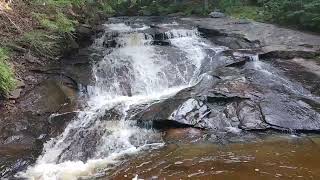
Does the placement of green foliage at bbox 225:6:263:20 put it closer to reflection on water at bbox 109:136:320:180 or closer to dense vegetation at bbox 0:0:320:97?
dense vegetation at bbox 0:0:320:97

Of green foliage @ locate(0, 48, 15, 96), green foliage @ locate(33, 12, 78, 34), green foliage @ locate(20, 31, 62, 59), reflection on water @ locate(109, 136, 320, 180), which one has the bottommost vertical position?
reflection on water @ locate(109, 136, 320, 180)

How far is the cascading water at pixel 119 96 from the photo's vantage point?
7.92 m

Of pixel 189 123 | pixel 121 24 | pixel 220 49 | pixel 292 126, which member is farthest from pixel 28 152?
pixel 121 24

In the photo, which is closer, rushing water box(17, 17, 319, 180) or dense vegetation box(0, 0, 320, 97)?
rushing water box(17, 17, 319, 180)

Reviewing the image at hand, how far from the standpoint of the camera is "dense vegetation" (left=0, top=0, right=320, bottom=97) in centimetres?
1167

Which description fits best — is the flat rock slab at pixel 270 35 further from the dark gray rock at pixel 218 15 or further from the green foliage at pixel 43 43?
the green foliage at pixel 43 43

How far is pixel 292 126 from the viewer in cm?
870

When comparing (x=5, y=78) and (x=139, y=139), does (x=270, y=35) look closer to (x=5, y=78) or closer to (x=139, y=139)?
(x=139, y=139)

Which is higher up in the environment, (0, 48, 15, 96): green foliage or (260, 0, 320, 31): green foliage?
(260, 0, 320, 31): green foliage

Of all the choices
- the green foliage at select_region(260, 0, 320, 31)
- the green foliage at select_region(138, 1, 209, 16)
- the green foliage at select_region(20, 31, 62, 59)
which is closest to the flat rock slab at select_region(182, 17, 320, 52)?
the green foliage at select_region(260, 0, 320, 31)

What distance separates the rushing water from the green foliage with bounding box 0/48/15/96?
74.5 inches

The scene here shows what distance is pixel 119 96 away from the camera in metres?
11.5

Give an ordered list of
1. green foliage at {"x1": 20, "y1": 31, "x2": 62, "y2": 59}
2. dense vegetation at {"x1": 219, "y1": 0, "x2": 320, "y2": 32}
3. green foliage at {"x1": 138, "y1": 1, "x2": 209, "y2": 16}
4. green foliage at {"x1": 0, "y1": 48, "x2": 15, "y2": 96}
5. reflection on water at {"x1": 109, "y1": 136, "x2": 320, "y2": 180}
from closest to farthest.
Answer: reflection on water at {"x1": 109, "y1": 136, "x2": 320, "y2": 180} < green foliage at {"x1": 0, "y1": 48, "x2": 15, "y2": 96} < green foliage at {"x1": 20, "y1": 31, "x2": 62, "y2": 59} < dense vegetation at {"x1": 219, "y1": 0, "x2": 320, "y2": 32} < green foliage at {"x1": 138, "y1": 1, "x2": 209, "y2": 16}

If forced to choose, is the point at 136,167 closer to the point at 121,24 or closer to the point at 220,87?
the point at 220,87
